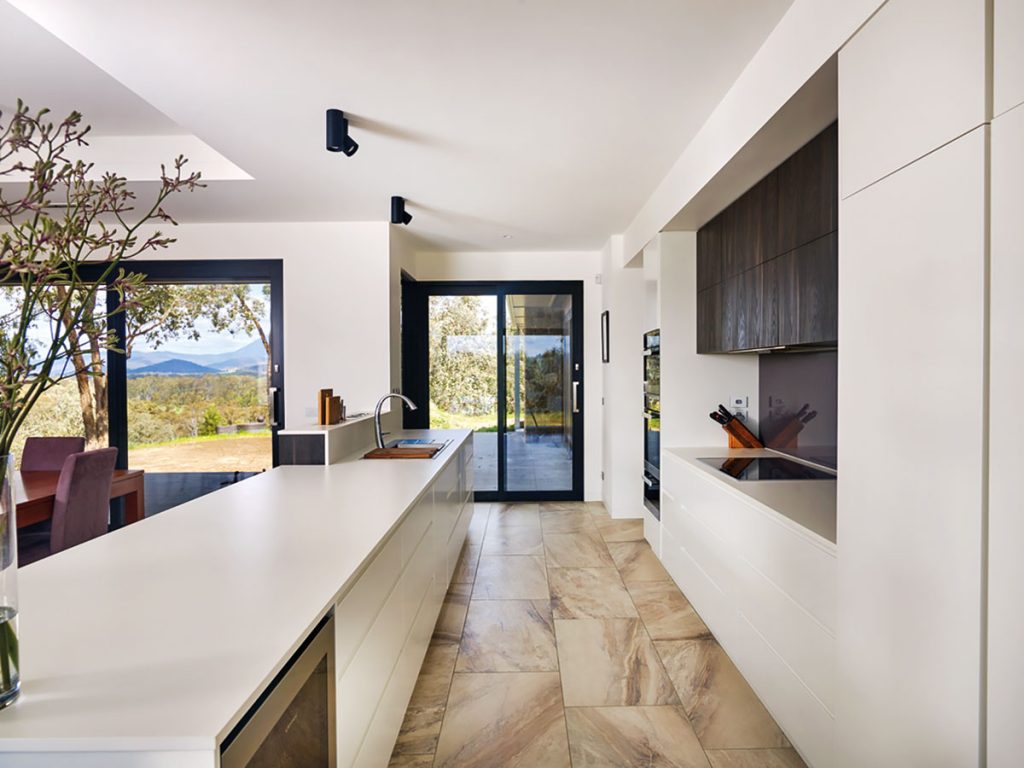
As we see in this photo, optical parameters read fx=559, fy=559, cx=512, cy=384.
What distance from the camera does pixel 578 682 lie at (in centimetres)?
238

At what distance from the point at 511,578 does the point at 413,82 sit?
9.22 ft

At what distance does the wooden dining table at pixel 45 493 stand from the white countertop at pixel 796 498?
2.90 m

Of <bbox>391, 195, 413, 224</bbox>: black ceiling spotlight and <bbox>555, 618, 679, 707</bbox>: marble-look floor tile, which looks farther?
<bbox>391, 195, 413, 224</bbox>: black ceiling spotlight

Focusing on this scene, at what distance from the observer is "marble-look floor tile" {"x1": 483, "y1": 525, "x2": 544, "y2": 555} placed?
4102 millimetres

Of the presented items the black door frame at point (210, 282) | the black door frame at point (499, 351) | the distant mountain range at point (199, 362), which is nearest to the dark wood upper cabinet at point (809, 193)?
the black door frame at point (499, 351)

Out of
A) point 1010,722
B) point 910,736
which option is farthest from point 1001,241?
point 910,736

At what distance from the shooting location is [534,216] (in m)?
4.22

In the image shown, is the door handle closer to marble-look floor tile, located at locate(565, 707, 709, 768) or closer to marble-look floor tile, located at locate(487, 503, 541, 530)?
marble-look floor tile, located at locate(487, 503, 541, 530)

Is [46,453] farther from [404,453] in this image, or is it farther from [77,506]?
[404,453]

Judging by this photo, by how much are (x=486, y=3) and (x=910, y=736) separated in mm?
2346

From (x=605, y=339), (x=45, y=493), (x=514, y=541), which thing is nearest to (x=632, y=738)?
(x=514, y=541)

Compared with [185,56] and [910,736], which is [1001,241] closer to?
[910,736]

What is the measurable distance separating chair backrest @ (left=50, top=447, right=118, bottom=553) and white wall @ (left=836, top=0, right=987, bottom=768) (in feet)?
11.0

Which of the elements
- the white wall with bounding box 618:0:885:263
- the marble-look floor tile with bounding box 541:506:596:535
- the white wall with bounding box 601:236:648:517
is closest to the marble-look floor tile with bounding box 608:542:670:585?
the marble-look floor tile with bounding box 541:506:596:535
